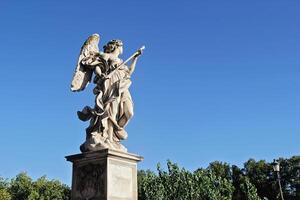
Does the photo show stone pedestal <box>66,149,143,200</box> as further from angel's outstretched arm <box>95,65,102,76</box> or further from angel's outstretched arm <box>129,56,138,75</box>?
angel's outstretched arm <box>129,56,138,75</box>

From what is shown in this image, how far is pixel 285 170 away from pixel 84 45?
159 feet

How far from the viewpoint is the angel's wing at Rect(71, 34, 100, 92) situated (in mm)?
10695

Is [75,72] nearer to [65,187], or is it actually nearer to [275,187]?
[275,187]

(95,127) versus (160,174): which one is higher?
(160,174)

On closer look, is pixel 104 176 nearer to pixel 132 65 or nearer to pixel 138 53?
pixel 132 65

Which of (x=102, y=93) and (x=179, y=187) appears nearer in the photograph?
(x=102, y=93)

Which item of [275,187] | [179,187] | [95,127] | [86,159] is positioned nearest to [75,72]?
[95,127]

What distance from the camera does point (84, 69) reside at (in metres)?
10.9

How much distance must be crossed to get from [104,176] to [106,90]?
2.23 m

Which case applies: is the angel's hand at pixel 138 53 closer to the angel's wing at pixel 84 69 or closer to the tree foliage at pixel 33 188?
the angel's wing at pixel 84 69

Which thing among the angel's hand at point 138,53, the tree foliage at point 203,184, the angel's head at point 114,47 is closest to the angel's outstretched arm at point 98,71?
the angel's head at point 114,47

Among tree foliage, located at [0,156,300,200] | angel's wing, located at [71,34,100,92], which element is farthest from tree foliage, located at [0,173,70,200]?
angel's wing, located at [71,34,100,92]

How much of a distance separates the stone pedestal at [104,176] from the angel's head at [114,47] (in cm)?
283

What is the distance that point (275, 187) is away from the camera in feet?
174
